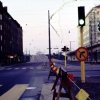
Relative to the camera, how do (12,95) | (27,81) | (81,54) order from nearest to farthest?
1. (81,54)
2. (12,95)
3. (27,81)

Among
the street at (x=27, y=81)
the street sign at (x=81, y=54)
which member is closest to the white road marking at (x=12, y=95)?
the street at (x=27, y=81)

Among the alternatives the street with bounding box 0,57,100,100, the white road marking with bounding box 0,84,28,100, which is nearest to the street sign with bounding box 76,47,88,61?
the street with bounding box 0,57,100,100

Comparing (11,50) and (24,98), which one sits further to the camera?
(11,50)

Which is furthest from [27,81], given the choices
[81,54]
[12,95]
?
[81,54]

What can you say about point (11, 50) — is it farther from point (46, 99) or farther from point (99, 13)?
point (46, 99)

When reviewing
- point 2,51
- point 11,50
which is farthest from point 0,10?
point 11,50

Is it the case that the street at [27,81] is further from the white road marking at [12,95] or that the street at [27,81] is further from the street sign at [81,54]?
the street sign at [81,54]

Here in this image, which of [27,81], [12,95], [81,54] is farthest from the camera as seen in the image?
[27,81]

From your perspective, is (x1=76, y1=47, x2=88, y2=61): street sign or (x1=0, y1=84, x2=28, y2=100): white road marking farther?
Result: (x1=0, y1=84, x2=28, y2=100): white road marking

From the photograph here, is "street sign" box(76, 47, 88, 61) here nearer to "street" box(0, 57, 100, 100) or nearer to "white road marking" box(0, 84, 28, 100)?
"street" box(0, 57, 100, 100)

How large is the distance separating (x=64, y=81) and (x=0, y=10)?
283 ft

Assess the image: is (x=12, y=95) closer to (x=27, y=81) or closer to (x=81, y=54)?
(x=81, y=54)

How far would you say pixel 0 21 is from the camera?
91.9 m

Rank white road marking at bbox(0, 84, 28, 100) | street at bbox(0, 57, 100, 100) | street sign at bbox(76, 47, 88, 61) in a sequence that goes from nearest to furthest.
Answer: street sign at bbox(76, 47, 88, 61)
white road marking at bbox(0, 84, 28, 100)
street at bbox(0, 57, 100, 100)
